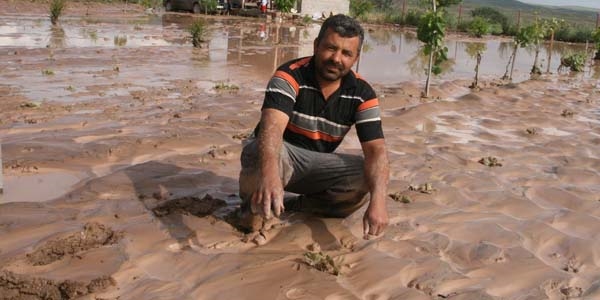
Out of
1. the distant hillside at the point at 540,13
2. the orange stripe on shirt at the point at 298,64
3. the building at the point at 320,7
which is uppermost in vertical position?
the distant hillside at the point at 540,13

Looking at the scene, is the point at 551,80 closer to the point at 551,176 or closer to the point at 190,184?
the point at 551,176

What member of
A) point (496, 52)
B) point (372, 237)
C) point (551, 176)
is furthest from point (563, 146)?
point (496, 52)

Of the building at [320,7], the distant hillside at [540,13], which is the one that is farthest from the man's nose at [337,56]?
the building at [320,7]

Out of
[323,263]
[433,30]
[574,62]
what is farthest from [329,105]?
[574,62]

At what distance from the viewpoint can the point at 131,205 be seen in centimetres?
397

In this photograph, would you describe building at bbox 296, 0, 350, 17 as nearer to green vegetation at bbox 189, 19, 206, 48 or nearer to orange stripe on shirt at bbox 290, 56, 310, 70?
green vegetation at bbox 189, 19, 206, 48

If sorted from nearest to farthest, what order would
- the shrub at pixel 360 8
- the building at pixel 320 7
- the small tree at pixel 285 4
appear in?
the small tree at pixel 285 4 < the building at pixel 320 7 < the shrub at pixel 360 8

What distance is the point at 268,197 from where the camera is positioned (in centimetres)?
302

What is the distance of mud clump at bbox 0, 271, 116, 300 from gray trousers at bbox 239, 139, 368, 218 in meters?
1.04

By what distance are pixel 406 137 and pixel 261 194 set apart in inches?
163

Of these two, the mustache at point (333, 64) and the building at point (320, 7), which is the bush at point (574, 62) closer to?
the mustache at point (333, 64)

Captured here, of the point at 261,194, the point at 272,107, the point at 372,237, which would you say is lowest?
the point at 372,237

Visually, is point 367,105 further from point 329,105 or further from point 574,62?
point 574,62

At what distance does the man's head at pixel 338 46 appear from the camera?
335 cm
